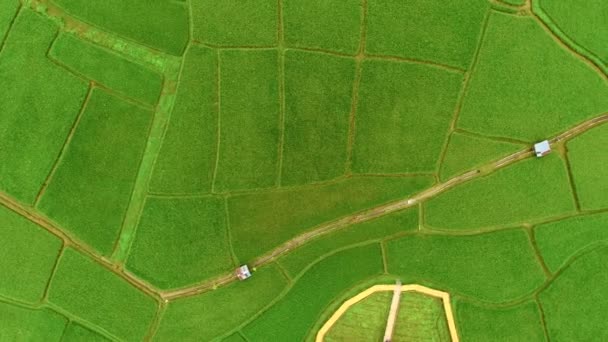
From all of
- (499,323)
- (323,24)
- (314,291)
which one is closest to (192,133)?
(323,24)

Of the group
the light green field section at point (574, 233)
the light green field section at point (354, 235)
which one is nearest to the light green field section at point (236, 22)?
the light green field section at point (354, 235)

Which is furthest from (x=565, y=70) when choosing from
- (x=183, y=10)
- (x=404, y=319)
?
(x=183, y=10)

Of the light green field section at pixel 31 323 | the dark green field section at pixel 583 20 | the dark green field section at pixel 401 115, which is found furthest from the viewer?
the light green field section at pixel 31 323

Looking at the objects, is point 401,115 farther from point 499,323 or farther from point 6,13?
point 6,13

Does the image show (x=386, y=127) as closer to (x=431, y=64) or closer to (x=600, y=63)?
(x=431, y=64)

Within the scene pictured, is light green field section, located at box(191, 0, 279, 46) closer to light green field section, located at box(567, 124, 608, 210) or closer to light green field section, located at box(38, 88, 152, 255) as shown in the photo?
light green field section, located at box(38, 88, 152, 255)

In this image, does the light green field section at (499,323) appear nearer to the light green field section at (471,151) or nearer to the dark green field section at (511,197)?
the dark green field section at (511,197)

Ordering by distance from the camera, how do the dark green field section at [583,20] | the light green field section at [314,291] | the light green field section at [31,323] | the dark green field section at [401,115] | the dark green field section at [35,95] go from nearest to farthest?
1. the dark green field section at [583,20]
2. the dark green field section at [401,115]
3. the dark green field section at [35,95]
4. the light green field section at [314,291]
5. the light green field section at [31,323]
